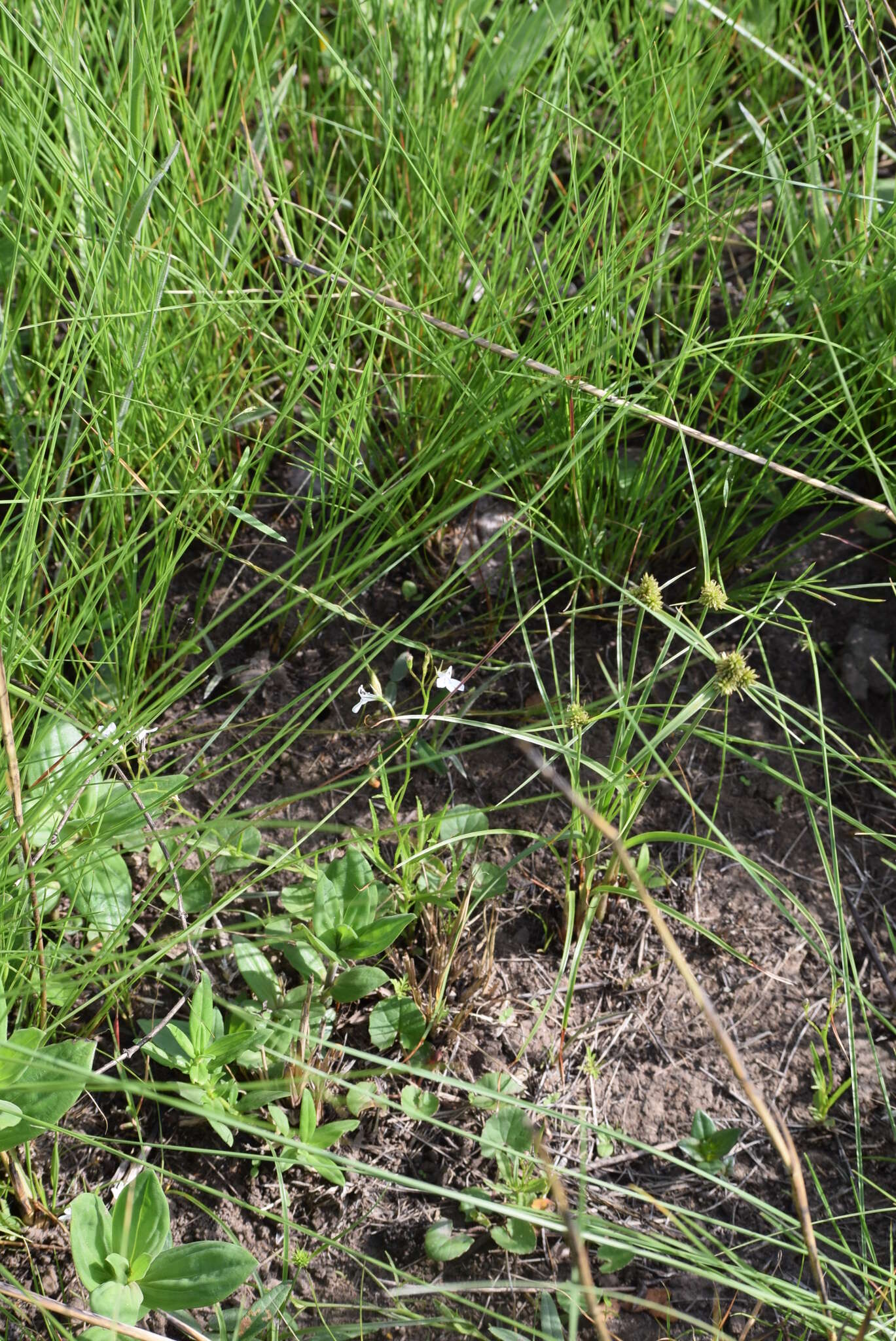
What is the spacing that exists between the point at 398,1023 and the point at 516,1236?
26cm

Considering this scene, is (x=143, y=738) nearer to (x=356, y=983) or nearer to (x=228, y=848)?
(x=228, y=848)

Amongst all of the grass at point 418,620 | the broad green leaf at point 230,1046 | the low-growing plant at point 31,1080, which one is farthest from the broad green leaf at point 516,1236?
the low-growing plant at point 31,1080

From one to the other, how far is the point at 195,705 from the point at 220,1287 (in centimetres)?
70

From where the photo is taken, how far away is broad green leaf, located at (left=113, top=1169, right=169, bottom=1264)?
1.02 metres

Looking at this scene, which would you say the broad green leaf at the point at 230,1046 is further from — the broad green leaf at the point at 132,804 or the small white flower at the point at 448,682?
the small white flower at the point at 448,682

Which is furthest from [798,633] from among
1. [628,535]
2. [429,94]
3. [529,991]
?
[429,94]

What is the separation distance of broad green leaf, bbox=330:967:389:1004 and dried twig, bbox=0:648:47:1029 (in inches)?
12.4

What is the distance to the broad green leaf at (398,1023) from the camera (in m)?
1.20

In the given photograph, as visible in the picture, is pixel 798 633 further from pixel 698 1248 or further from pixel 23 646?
pixel 23 646

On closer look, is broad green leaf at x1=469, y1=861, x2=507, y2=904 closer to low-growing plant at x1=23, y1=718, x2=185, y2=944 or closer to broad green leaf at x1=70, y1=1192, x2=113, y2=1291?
low-growing plant at x1=23, y1=718, x2=185, y2=944

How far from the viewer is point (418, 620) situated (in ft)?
4.89

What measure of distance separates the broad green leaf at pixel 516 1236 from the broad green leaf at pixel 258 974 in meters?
0.35

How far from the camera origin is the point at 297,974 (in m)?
1.25

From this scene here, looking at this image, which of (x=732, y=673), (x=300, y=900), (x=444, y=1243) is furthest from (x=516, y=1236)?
(x=732, y=673)
